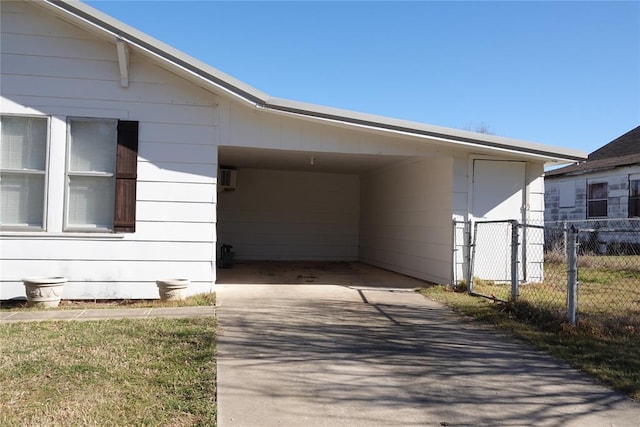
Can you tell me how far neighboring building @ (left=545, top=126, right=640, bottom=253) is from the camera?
15.0 m

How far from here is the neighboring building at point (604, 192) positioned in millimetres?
14992

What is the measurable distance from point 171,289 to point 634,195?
14115 mm

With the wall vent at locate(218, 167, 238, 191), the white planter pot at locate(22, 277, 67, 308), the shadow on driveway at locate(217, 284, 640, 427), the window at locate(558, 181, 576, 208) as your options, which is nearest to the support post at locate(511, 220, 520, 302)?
the shadow on driveway at locate(217, 284, 640, 427)

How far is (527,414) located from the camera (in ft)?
10.9

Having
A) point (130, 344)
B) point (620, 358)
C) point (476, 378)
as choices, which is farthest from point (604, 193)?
point (130, 344)

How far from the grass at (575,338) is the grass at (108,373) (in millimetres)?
3148

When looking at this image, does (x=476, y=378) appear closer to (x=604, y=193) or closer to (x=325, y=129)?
(x=325, y=129)

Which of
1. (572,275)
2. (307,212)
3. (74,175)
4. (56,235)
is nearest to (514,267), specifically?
(572,275)

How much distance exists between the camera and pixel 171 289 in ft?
23.0

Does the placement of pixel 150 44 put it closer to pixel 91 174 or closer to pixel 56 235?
pixel 91 174

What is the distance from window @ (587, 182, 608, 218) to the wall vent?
39.2ft

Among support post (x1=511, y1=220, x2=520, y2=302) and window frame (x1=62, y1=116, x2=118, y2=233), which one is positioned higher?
window frame (x1=62, y1=116, x2=118, y2=233)

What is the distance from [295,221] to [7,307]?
25.6 feet

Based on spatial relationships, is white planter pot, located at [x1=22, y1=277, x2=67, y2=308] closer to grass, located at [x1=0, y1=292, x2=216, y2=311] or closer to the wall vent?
grass, located at [x1=0, y1=292, x2=216, y2=311]
